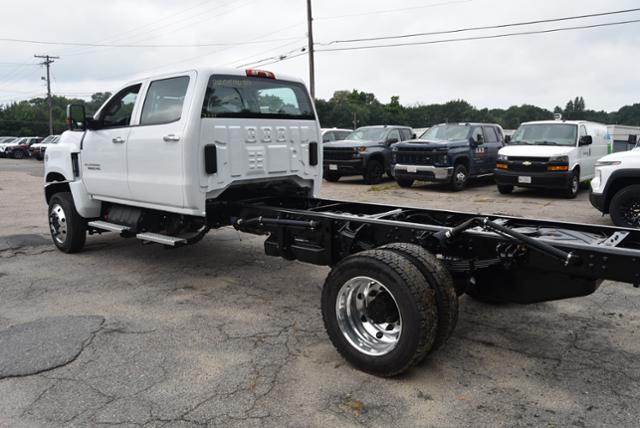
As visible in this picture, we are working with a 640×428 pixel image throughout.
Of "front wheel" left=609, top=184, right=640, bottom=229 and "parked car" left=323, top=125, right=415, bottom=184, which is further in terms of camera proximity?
"parked car" left=323, top=125, right=415, bottom=184

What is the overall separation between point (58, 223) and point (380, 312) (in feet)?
18.0

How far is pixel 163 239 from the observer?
18.4 feet

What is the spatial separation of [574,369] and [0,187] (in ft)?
62.5

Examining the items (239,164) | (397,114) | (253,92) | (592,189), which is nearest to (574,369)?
(239,164)

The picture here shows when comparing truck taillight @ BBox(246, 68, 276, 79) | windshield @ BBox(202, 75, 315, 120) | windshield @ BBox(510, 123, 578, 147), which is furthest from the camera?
windshield @ BBox(510, 123, 578, 147)

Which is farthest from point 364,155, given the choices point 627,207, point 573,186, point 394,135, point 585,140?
point 627,207

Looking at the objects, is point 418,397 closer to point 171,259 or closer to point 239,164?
point 239,164

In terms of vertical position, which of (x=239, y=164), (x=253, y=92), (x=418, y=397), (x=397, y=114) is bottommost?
(x=418, y=397)

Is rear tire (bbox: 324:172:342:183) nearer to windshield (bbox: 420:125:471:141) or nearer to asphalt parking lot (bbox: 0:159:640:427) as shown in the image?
windshield (bbox: 420:125:471:141)

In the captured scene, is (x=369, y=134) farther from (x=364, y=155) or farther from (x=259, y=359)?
(x=259, y=359)

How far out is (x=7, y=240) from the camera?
838 cm

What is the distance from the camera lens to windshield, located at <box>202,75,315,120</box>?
544 cm

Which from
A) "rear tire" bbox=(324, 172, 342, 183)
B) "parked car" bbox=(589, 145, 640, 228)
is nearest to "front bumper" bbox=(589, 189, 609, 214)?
"parked car" bbox=(589, 145, 640, 228)

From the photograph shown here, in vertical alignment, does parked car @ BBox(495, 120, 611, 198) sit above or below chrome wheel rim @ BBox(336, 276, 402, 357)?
above
